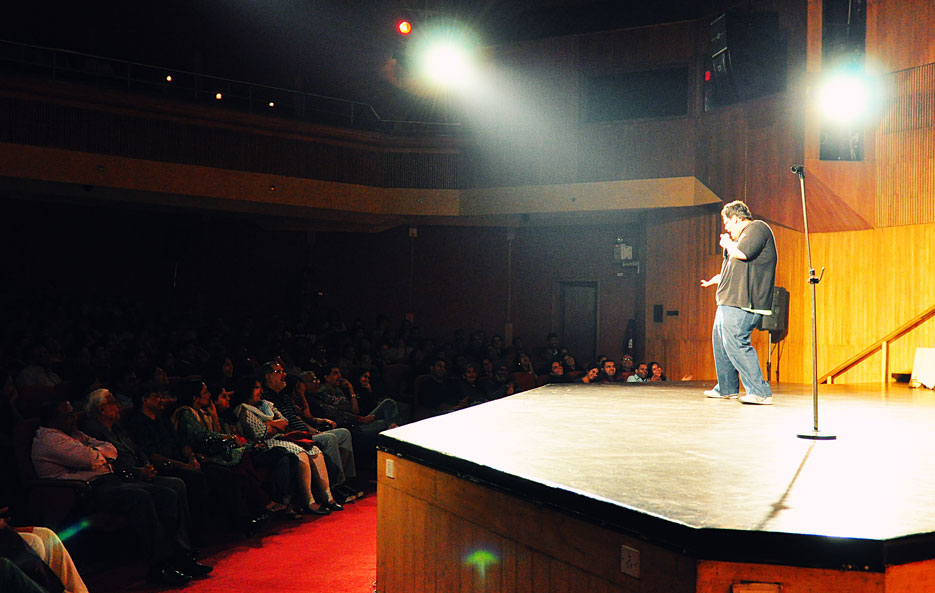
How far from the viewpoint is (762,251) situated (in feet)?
13.1

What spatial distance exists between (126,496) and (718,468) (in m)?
2.72

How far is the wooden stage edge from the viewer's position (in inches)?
72.4

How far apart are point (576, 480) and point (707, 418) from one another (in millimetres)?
1577

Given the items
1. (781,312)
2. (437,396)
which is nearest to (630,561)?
(437,396)

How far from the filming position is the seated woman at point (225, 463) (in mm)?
4453

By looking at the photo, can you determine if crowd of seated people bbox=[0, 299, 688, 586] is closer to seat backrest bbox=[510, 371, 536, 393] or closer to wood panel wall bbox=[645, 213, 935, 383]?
seat backrest bbox=[510, 371, 536, 393]

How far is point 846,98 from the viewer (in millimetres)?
6316

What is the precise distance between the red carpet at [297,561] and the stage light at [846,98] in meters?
4.73

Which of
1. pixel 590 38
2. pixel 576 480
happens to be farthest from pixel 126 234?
pixel 576 480

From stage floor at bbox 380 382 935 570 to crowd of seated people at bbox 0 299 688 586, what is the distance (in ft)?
4.86

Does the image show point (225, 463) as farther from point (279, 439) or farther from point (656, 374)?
point (656, 374)

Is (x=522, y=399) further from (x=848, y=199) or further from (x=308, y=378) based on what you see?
(x=848, y=199)

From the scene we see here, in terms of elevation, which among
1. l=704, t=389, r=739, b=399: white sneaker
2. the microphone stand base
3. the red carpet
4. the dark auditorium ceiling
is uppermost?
the dark auditorium ceiling

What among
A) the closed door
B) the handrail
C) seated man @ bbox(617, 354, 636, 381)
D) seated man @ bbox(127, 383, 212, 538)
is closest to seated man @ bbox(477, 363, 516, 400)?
seated man @ bbox(617, 354, 636, 381)
